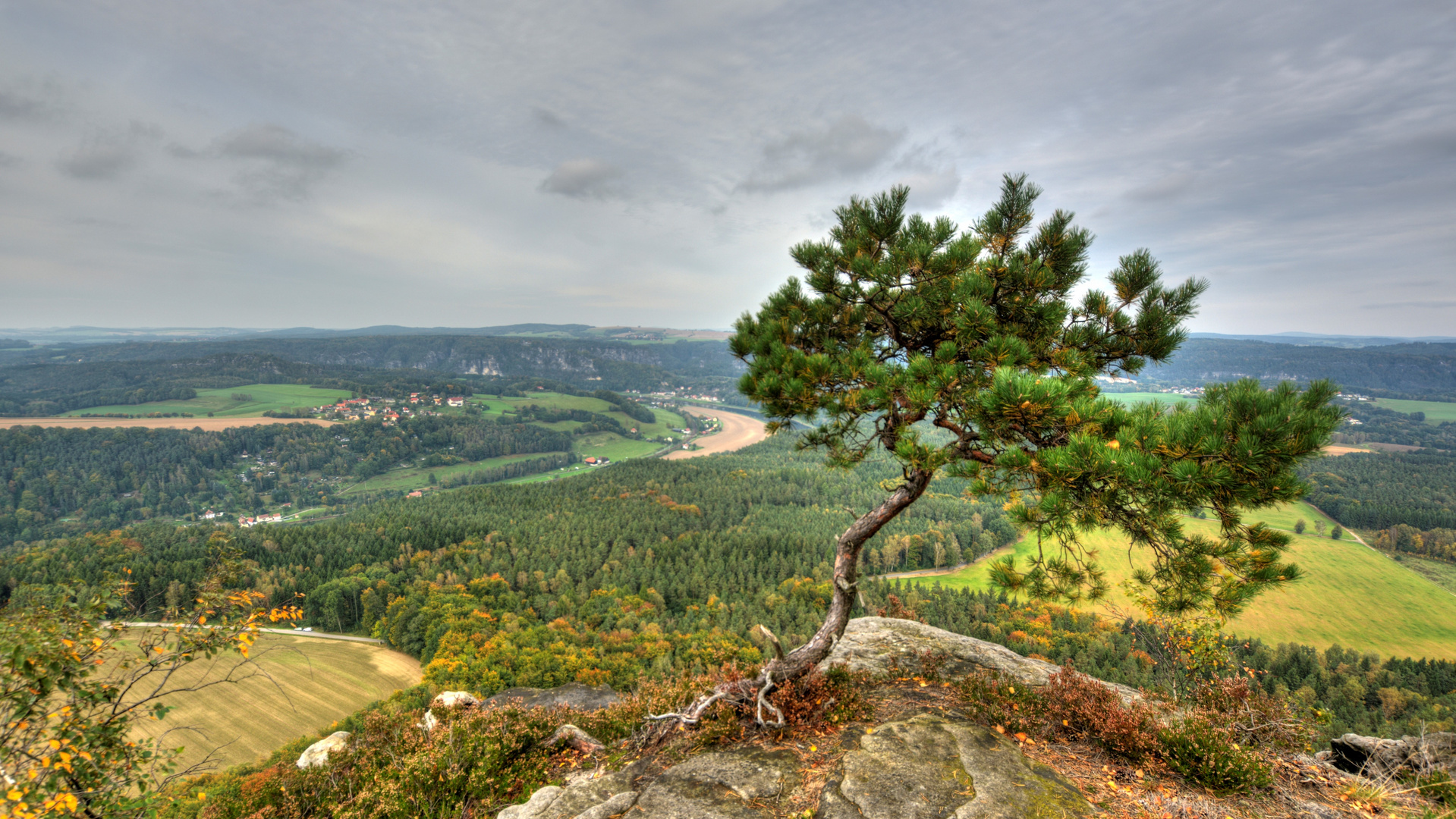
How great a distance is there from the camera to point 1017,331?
6988 mm

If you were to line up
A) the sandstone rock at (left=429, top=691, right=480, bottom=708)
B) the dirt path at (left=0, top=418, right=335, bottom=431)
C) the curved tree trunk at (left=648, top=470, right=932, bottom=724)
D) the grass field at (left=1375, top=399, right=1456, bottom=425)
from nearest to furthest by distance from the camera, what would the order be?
1. the curved tree trunk at (left=648, top=470, right=932, bottom=724)
2. the sandstone rock at (left=429, top=691, right=480, bottom=708)
3. the grass field at (left=1375, top=399, right=1456, bottom=425)
4. the dirt path at (left=0, top=418, right=335, bottom=431)

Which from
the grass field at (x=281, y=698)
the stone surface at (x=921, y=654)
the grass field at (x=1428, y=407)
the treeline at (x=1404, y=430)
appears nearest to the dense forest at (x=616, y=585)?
the stone surface at (x=921, y=654)

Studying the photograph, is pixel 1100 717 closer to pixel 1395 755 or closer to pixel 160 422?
pixel 1395 755

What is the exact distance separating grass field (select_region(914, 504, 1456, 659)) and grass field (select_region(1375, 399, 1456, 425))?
532ft

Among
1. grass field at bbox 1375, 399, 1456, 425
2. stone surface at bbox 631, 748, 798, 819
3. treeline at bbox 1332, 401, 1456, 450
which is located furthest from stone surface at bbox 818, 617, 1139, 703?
grass field at bbox 1375, 399, 1456, 425

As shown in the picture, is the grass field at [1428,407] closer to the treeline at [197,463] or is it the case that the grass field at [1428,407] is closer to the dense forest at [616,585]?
the dense forest at [616,585]

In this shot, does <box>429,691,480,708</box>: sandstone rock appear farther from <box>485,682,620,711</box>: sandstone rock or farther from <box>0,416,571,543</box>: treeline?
<box>0,416,571,543</box>: treeline

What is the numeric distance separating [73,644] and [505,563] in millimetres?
66524

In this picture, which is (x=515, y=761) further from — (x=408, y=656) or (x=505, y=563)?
(x=505, y=563)

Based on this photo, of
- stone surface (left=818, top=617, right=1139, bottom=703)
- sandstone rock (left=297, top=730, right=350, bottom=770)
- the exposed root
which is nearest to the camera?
the exposed root

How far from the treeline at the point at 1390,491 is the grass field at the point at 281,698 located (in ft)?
434

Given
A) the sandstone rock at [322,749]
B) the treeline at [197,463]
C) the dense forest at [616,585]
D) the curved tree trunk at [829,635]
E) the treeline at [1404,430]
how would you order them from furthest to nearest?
the treeline at [1404,430], the treeline at [197,463], the dense forest at [616,585], the sandstone rock at [322,749], the curved tree trunk at [829,635]

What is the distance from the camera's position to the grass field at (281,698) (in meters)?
33.8

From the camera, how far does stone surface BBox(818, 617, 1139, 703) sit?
33.8 feet
